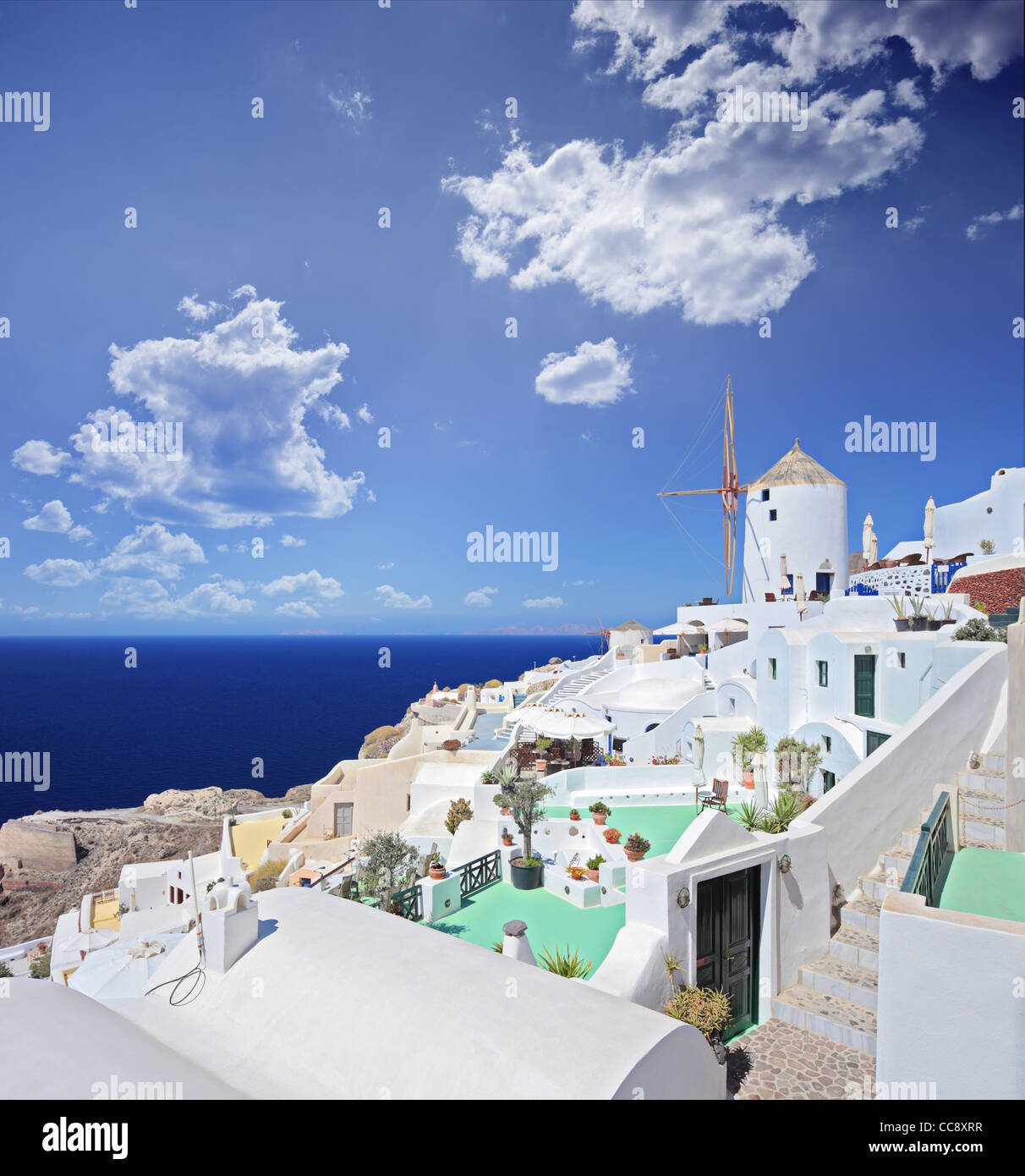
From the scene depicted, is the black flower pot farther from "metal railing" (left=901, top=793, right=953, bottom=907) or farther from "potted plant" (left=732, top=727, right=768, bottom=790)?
"potted plant" (left=732, top=727, right=768, bottom=790)

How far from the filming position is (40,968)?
2083 cm

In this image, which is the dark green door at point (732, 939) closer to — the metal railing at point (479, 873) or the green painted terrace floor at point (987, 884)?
the green painted terrace floor at point (987, 884)

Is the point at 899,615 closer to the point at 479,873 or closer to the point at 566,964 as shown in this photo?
the point at 479,873

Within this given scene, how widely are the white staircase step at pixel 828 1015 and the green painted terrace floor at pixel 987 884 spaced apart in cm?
200

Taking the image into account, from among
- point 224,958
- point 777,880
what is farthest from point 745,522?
point 224,958

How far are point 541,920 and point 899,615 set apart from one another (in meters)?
15.9

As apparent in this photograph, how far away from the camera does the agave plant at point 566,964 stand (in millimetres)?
8023

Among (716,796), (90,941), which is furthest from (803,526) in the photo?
(90,941)

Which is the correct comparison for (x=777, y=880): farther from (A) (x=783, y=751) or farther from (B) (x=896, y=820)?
(A) (x=783, y=751)

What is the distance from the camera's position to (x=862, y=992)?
28.6 ft

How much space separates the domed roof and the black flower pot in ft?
90.7

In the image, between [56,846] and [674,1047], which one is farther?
[56,846]

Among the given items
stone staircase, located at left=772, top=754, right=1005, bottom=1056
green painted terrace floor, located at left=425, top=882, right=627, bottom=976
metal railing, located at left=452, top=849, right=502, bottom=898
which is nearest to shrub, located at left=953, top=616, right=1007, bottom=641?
stone staircase, located at left=772, top=754, right=1005, bottom=1056
